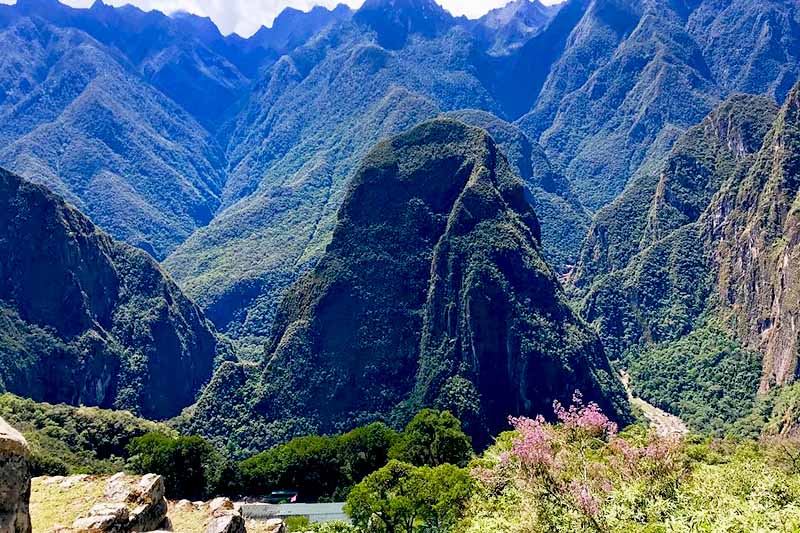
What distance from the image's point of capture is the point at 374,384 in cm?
10050

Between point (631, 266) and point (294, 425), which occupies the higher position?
point (631, 266)

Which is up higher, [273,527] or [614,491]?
[273,527]

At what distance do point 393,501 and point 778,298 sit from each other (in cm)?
10579

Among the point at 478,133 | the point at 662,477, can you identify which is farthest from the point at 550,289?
the point at 662,477

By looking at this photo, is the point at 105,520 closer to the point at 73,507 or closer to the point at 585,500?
the point at 73,507

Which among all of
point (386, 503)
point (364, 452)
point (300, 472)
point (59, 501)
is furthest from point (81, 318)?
point (59, 501)

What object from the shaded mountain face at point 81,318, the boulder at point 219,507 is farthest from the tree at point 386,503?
the shaded mountain face at point 81,318

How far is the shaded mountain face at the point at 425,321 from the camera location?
98.7m

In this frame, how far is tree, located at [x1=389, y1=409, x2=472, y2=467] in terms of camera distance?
5828 centimetres

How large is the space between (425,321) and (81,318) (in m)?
64.3

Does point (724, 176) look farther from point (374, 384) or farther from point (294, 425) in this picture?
point (294, 425)

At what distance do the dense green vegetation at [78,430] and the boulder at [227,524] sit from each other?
45755 mm

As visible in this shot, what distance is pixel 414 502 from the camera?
3809 cm

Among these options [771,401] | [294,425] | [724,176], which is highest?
[724,176]
